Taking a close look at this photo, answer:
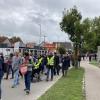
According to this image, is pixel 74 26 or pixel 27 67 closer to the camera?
pixel 27 67

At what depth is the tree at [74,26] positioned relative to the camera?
154ft

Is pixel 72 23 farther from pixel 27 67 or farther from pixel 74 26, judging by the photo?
pixel 27 67

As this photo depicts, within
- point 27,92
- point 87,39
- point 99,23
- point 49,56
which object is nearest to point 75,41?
point 87,39

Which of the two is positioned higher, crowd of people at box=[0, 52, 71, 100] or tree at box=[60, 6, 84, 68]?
tree at box=[60, 6, 84, 68]

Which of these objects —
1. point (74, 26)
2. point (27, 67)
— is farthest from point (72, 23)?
point (27, 67)

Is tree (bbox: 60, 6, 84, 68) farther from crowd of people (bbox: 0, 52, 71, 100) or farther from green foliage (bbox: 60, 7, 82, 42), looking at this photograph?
crowd of people (bbox: 0, 52, 71, 100)

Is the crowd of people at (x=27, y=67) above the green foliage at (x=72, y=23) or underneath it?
underneath

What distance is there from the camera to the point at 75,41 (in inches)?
1869

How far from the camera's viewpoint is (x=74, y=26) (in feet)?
154

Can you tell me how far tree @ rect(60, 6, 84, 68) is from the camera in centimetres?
4691

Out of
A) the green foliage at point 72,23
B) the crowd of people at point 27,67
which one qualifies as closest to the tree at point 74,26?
the green foliage at point 72,23

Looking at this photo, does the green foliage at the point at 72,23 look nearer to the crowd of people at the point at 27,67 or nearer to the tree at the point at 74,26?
the tree at the point at 74,26

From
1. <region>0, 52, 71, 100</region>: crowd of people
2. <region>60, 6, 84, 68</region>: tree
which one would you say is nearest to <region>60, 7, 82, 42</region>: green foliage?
<region>60, 6, 84, 68</region>: tree

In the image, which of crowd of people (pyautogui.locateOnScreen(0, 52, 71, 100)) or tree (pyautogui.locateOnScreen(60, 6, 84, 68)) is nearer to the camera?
crowd of people (pyautogui.locateOnScreen(0, 52, 71, 100))
